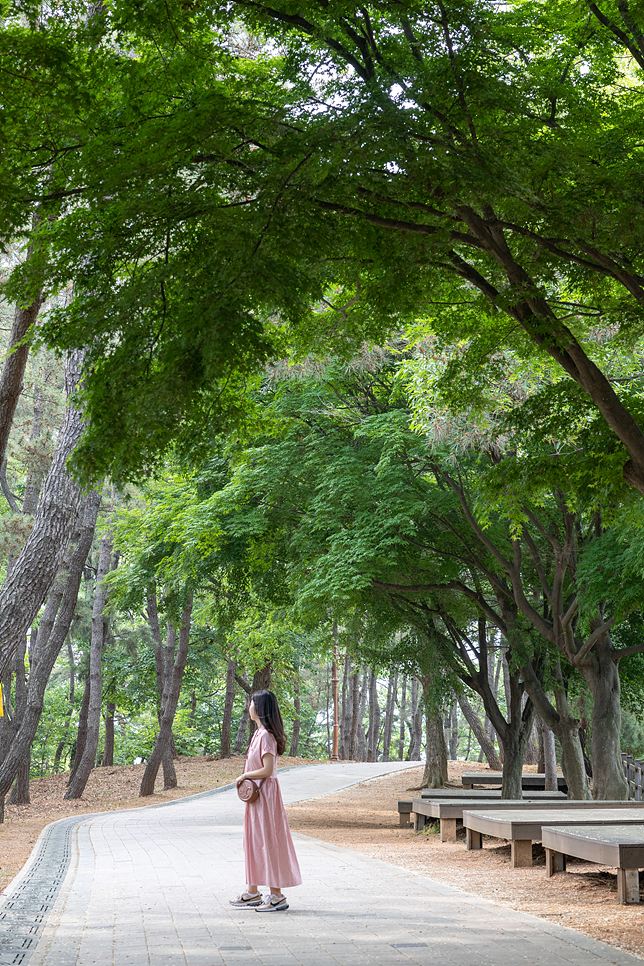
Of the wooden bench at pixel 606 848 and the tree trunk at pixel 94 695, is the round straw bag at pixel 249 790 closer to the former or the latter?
the wooden bench at pixel 606 848

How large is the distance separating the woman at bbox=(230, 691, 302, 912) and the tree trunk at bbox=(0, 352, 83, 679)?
13.9 ft

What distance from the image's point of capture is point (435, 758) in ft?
81.0

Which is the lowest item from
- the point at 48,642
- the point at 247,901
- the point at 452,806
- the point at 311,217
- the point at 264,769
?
the point at 452,806

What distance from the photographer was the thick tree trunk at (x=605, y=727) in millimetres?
15297

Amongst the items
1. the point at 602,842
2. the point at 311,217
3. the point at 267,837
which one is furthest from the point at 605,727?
the point at 311,217

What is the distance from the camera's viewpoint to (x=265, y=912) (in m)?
6.95

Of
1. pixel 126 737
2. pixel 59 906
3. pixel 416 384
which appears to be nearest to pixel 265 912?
pixel 59 906

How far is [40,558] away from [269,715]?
4527 mm

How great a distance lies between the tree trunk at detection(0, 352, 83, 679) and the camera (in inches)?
406

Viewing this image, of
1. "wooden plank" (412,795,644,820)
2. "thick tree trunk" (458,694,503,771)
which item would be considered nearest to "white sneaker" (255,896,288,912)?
"wooden plank" (412,795,644,820)

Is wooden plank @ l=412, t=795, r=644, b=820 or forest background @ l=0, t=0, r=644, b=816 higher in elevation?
forest background @ l=0, t=0, r=644, b=816

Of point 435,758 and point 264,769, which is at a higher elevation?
point 264,769

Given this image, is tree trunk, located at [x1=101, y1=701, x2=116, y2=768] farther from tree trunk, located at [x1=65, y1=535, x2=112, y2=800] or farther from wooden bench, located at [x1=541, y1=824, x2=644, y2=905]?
wooden bench, located at [x1=541, y1=824, x2=644, y2=905]

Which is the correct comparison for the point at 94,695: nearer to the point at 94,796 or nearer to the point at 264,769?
the point at 94,796
